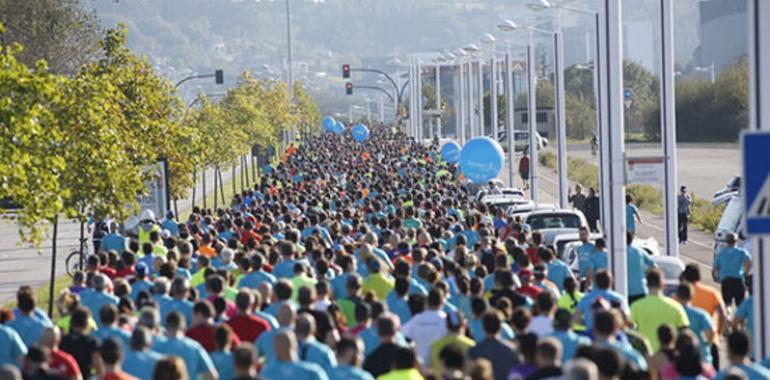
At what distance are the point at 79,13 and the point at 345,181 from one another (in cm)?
4447

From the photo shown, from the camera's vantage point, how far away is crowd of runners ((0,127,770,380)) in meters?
10.6

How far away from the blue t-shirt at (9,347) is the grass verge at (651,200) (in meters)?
29.4

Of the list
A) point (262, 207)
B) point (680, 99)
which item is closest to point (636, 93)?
point (680, 99)

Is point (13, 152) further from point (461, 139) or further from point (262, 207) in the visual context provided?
point (461, 139)

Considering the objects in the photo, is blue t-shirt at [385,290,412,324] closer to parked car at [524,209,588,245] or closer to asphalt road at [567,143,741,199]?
parked car at [524,209,588,245]

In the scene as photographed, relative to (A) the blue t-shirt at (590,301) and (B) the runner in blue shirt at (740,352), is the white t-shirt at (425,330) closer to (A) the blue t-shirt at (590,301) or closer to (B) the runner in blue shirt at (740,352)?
(A) the blue t-shirt at (590,301)

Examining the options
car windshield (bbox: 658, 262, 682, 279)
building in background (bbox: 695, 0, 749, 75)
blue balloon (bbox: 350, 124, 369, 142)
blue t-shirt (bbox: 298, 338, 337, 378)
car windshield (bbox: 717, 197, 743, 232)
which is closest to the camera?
blue t-shirt (bbox: 298, 338, 337, 378)

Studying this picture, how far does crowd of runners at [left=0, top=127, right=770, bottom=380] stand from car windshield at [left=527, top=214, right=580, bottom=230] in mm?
5943

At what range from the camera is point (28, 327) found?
1430 centimetres

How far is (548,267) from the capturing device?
18.2 metres

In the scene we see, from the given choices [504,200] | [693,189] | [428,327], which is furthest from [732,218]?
[693,189]

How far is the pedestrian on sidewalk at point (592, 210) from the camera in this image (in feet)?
124

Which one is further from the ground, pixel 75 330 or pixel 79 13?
pixel 79 13

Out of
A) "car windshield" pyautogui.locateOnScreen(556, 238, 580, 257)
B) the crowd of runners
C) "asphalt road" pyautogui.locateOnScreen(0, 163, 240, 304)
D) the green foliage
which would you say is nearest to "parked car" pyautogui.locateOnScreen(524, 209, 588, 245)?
"car windshield" pyautogui.locateOnScreen(556, 238, 580, 257)
